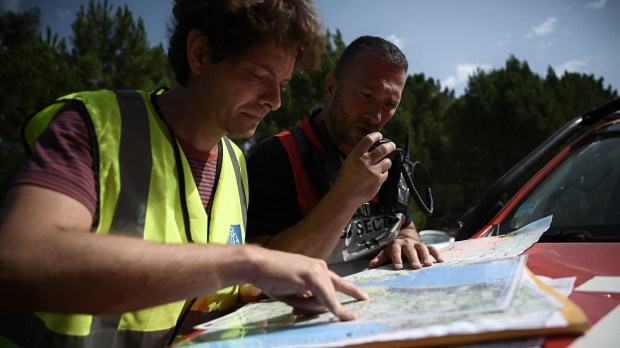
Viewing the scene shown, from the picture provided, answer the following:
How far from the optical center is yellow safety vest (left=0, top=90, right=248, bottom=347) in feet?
3.58

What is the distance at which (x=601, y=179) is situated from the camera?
74.2 inches

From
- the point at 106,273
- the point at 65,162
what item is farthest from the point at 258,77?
the point at 106,273

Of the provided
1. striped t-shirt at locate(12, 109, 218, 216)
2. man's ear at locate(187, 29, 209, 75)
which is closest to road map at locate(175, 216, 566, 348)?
striped t-shirt at locate(12, 109, 218, 216)

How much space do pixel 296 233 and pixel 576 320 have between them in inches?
38.9

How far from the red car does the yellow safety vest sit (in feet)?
3.00

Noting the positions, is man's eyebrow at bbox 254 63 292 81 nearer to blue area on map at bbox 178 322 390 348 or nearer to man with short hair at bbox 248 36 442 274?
man with short hair at bbox 248 36 442 274

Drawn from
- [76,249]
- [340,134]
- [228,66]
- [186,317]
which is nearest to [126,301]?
[76,249]

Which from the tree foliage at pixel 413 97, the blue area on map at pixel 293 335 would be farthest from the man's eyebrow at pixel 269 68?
the tree foliage at pixel 413 97

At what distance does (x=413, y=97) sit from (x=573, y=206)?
54.2ft

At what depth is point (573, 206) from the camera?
180 centimetres

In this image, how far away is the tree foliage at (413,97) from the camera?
12773mm

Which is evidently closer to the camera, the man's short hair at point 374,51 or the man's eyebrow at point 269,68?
the man's eyebrow at point 269,68

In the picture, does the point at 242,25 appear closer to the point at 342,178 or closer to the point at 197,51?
the point at 197,51

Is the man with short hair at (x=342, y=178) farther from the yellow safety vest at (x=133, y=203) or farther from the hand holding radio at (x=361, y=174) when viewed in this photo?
the yellow safety vest at (x=133, y=203)
